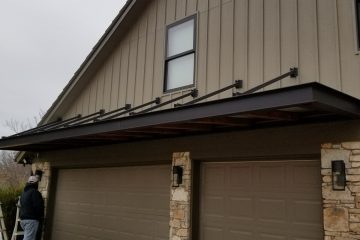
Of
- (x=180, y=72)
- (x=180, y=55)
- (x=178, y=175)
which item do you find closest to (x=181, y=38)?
(x=180, y=55)

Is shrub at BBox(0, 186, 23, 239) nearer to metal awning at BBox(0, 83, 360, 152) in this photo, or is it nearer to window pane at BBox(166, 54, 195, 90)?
metal awning at BBox(0, 83, 360, 152)

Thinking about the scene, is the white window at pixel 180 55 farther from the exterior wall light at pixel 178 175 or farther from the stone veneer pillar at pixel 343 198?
the stone veneer pillar at pixel 343 198

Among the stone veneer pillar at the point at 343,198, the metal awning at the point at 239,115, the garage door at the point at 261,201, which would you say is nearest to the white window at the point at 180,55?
the metal awning at the point at 239,115

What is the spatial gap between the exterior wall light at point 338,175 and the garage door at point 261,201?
0.40 meters

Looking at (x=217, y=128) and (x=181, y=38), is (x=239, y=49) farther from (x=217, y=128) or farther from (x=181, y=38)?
(x=181, y=38)

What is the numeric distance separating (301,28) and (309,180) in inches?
92.8

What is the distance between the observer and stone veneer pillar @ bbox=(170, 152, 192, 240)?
7.40 m

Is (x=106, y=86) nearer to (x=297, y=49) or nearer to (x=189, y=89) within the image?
(x=189, y=89)

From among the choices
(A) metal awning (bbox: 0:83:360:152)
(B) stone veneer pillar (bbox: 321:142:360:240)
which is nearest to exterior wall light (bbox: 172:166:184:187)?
(A) metal awning (bbox: 0:83:360:152)

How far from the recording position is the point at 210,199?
7410mm

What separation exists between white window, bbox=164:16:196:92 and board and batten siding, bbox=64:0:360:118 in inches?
6.0

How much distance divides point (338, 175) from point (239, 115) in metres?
A: 1.58

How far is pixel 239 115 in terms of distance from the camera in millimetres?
5375

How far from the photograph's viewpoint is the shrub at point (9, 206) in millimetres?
12461
